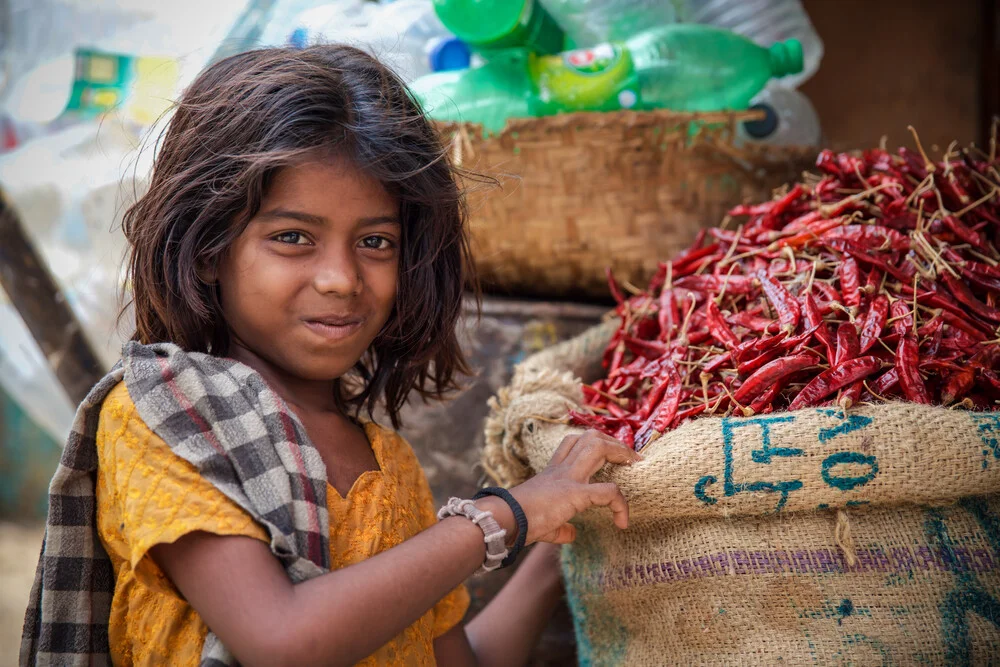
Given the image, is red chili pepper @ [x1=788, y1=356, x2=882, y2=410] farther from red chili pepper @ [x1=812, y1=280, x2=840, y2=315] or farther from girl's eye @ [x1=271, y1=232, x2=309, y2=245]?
girl's eye @ [x1=271, y1=232, x2=309, y2=245]

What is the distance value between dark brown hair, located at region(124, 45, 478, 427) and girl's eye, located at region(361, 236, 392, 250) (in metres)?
0.09

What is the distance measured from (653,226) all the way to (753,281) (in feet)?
2.04

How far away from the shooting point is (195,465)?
1.19 metres

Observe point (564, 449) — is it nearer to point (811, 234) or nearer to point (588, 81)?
point (811, 234)

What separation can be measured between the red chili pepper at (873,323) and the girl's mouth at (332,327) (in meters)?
0.97

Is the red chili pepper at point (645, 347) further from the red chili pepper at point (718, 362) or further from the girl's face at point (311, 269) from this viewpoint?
the girl's face at point (311, 269)

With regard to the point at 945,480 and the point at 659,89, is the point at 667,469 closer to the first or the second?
the point at 945,480

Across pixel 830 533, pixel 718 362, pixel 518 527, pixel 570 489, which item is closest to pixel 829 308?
pixel 718 362

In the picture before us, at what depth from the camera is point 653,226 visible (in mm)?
2498

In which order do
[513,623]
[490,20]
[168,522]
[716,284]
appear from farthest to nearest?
[490,20] < [716,284] < [513,623] < [168,522]

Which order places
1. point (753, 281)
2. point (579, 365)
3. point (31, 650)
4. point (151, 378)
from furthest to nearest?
1. point (579, 365)
2. point (753, 281)
3. point (31, 650)
4. point (151, 378)

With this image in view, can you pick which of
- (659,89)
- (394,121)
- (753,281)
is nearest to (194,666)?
(394,121)

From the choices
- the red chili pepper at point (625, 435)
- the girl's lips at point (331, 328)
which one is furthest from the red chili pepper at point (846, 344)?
the girl's lips at point (331, 328)

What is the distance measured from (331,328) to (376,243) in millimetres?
177
